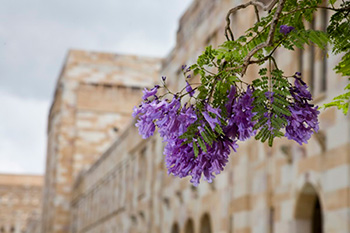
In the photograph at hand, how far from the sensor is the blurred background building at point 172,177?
16.5 m

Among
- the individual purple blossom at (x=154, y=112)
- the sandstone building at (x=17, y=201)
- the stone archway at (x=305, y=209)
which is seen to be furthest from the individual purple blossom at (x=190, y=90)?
the sandstone building at (x=17, y=201)

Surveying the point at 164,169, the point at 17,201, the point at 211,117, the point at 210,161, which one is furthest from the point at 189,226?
the point at 17,201

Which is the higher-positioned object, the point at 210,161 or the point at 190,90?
the point at 190,90

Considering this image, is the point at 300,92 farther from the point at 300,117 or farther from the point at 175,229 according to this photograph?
the point at 175,229

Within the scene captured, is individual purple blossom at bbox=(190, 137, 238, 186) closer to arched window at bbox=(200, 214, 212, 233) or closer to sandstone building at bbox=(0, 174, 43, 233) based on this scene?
arched window at bbox=(200, 214, 212, 233)

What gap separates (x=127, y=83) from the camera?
57031mm

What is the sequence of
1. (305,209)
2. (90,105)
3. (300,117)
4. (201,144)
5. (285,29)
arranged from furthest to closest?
(90,105)
(305,209)
(285,29)
(300,117)
(201,144)

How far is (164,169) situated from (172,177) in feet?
7.81

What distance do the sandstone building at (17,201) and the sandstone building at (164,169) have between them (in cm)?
2825

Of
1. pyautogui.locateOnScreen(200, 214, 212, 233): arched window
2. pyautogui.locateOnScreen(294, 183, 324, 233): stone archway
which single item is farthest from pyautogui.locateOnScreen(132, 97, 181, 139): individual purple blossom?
pyautogui.locateOnScreen(200, 214, 212, 233): arched window

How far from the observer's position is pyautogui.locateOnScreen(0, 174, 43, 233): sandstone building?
9212 cm

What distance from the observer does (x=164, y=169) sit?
104 ft

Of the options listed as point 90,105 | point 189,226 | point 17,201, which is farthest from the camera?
point 17,201

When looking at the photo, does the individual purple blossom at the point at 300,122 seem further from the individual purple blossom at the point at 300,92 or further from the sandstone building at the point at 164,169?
the sandstone building at the point at 164,169
